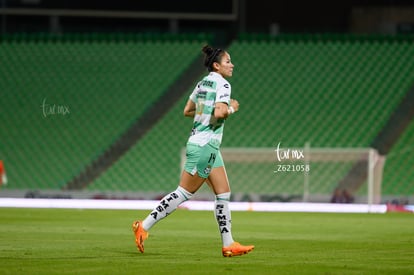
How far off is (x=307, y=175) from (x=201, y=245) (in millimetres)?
10457

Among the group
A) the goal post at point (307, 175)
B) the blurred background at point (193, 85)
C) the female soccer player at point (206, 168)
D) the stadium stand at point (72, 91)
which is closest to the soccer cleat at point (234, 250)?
the female soccer player at point (206, 168)

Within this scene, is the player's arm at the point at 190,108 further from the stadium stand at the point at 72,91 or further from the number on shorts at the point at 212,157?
the stadium stand at the point at 72,91

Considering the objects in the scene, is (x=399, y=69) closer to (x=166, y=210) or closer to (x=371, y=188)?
(x=371, y=188)

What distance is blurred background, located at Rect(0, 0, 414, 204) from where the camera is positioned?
21.8 meters

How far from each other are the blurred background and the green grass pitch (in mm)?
3911

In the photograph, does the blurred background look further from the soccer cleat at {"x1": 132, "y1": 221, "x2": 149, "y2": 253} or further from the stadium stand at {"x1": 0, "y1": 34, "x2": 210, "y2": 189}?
the soccer cleat at {"x1": 132, "y1": 221, "x2": 149, "y2": 253}

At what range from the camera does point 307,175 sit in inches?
843

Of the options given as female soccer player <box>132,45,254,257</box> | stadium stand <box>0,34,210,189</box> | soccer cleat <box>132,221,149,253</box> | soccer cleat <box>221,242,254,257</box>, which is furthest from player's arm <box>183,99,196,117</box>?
stadium stand <box>0,34,210,189</box>

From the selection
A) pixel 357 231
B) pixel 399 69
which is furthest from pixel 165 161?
pixel 357 231

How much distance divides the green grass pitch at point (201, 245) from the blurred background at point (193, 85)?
154 inches

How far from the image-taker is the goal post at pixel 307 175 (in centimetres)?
2123

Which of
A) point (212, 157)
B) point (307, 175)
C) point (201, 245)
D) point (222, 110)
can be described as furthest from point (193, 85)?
point (222, 110)

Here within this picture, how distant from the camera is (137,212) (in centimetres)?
1930

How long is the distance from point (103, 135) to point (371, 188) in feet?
23.6
